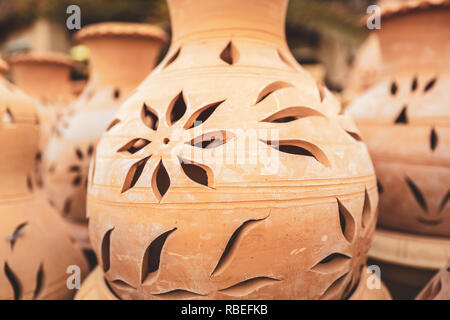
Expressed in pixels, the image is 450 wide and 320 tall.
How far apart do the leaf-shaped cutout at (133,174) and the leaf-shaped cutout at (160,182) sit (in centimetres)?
5

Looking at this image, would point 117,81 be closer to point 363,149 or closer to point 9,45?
point 363,149

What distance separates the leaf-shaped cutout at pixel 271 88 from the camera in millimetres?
1058

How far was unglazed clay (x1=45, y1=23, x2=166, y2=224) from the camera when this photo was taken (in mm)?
1914

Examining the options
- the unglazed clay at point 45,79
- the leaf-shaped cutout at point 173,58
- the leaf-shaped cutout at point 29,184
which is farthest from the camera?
the unglazed clay at point 45,79

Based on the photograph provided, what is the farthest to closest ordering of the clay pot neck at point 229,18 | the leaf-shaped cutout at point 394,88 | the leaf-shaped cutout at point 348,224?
the leaf-shaped cutout at point 394,88, the clay pot neck at point 229,18, the leaf-shaped cutout at point 348,224

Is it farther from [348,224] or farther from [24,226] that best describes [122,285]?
[348,224]

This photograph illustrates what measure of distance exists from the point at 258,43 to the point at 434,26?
984mm

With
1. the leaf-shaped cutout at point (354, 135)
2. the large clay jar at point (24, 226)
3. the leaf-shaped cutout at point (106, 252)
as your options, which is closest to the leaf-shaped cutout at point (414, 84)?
the leaf-shaped cutout at point (354, 135)

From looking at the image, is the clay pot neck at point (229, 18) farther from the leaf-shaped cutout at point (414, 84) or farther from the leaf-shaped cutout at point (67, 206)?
the leaf-shaped cutout at point (67, 206)

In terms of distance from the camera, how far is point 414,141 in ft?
5.08

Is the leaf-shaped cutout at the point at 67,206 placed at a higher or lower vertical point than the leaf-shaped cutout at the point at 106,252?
lower

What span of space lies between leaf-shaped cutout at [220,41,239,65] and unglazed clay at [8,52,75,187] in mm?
1737

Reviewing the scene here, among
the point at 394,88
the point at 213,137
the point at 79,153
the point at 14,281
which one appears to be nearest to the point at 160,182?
the point at 213,137

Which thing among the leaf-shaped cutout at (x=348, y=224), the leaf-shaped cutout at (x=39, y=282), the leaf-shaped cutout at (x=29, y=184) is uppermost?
the leaf-shaped cutout at (x=29, y=184)
